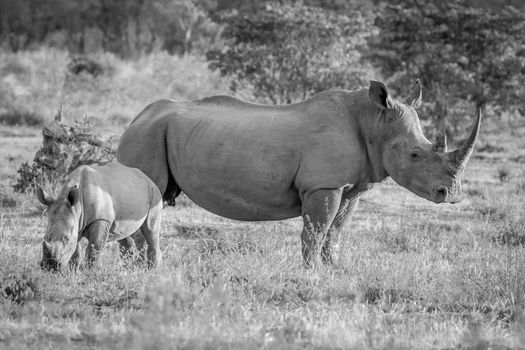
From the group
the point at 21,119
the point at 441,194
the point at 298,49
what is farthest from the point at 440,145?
the point at 21,119

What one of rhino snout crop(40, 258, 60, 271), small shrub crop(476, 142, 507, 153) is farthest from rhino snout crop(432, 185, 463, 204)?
small shrub crop(476, 142, 507, 153)

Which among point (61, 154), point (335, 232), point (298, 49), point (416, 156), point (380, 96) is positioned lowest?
point (298, 49)

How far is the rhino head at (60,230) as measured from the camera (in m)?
6.68

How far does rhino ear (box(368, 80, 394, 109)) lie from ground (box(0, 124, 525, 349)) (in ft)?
4.02

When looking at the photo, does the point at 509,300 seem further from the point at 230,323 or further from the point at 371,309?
the point at 230,323

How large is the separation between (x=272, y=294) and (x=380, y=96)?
81.0 inches

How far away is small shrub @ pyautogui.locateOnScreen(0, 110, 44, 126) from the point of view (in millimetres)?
20391

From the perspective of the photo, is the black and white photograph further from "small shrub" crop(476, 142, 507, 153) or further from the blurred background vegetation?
the blurred background vegetation

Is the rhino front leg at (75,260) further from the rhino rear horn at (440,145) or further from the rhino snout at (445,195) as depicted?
the rhino rear horn at (440,145)

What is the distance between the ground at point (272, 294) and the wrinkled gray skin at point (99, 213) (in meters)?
0.17

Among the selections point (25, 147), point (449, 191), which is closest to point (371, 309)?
point (449, 191)

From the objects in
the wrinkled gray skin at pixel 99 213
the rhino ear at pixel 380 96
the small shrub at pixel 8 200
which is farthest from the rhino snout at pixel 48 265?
the small shrub at pixel 8 200

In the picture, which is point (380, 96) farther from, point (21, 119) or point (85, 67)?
point (85, 67)

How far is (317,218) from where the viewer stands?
7.79 m
